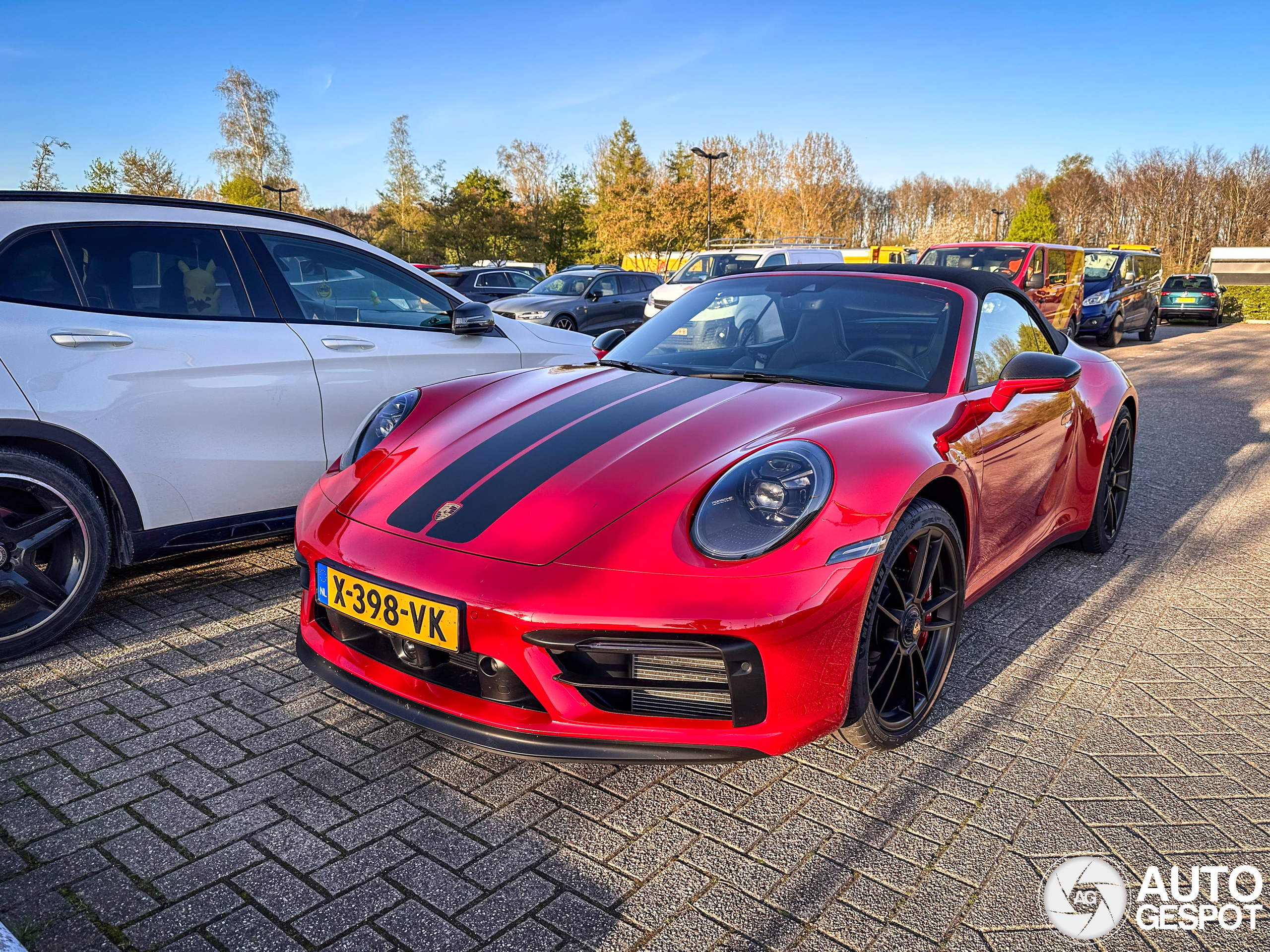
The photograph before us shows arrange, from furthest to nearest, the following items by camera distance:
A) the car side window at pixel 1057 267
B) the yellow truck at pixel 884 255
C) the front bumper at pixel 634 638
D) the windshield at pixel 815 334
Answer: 1. the yellow truck at pixel 884 255
2. the car side window at pixel 1057 267
3. the windshield at pixel 815 334
4. the front bumper at pixel 634 638

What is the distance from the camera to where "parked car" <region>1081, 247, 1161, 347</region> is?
696 inches

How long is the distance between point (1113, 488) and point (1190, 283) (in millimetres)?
27157

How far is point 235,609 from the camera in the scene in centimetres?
376

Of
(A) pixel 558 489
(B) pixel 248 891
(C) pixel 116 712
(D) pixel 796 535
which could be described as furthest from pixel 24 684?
(D) pixel 796 535

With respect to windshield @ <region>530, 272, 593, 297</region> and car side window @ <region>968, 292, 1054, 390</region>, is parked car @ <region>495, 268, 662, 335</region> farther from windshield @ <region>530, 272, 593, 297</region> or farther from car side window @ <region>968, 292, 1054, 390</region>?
car side window @ <region>968, 292, 1054, 390</region>

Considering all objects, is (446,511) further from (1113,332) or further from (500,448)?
(1113,332)

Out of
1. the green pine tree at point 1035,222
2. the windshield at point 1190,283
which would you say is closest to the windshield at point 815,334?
the windshield at point 1190,283

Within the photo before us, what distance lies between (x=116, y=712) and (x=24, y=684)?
1.53 feet

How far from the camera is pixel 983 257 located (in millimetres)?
14977

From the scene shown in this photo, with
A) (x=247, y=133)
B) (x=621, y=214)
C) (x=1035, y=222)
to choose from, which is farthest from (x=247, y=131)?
(x=1035, y=222)

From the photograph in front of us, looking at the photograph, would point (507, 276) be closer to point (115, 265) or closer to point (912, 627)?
point (115, 265)

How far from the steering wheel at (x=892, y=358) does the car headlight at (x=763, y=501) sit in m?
0.87

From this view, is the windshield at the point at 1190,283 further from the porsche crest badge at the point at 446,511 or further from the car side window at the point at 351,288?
the porsche crest badge at the point at 446,511
